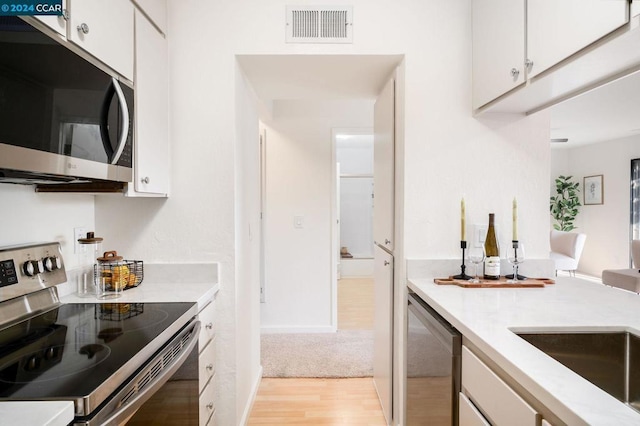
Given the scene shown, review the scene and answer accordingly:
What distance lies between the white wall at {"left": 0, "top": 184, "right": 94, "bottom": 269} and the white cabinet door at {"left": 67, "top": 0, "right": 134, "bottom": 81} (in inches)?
23.5

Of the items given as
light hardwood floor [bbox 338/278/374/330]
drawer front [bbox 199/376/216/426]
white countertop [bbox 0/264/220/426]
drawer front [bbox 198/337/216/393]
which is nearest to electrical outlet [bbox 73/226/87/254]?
white countertop [bbox 0/264/220/426]

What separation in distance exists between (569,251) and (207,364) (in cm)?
491

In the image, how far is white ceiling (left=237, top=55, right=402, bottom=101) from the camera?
1.88m

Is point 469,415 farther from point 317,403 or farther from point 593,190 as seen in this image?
point 593,190

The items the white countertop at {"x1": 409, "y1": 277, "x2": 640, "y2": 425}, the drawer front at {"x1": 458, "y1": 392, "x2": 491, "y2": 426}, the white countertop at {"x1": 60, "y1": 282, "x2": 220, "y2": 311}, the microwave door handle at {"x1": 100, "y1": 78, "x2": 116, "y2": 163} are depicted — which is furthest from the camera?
the white countertop at {"x1": 60, "y1": 282, "x2": 220, "y2": 311}

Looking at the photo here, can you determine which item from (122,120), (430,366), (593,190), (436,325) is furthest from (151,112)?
(593,190)

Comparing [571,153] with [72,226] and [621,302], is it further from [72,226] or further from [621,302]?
[72,226]

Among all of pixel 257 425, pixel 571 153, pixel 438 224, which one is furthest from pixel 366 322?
pixel 571 153

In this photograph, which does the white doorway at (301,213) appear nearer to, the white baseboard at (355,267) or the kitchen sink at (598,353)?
the kitchen sink at (598,353)

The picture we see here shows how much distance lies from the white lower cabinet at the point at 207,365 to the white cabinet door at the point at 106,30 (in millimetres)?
1083

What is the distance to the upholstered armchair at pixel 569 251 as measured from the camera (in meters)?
4.61

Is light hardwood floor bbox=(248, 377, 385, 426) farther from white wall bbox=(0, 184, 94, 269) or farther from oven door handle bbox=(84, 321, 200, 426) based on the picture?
white wall bbox=(0, 184, 94, 269)

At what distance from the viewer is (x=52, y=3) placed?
102 centimetres

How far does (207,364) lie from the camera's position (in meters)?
1.68
